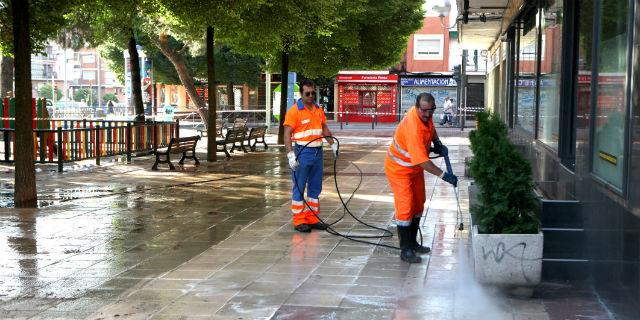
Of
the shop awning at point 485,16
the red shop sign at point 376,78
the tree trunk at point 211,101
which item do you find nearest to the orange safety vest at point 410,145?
the shop awning at point 485,16

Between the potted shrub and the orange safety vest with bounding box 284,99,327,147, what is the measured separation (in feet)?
11.1

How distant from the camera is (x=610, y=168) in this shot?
580cm

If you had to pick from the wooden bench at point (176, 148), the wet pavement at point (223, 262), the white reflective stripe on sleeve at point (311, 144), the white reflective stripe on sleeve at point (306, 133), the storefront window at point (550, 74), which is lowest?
the wet pavement at point (223, 262)

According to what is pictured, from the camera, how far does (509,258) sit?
19.7 feet

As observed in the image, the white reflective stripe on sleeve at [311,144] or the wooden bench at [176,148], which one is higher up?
the white reflective stripe on sleeve at [311,144]

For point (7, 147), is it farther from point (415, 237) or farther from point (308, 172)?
point (415, 237)

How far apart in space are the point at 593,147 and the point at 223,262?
3618 millimetres

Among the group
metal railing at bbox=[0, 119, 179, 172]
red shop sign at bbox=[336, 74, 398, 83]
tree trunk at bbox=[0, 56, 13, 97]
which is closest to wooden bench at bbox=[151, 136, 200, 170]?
metal railing at bbox=[0, 119, 179, 172]

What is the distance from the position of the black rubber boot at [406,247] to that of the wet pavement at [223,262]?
0.13 m

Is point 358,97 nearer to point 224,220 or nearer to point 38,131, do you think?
point 38,131

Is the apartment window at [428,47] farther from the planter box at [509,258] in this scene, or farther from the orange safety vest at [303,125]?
the planter box at [509,258]

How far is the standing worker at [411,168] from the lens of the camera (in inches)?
286

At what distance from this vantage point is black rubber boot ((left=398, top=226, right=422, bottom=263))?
7.54 metres

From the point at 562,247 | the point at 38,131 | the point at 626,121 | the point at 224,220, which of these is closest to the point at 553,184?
the point at 562,247
